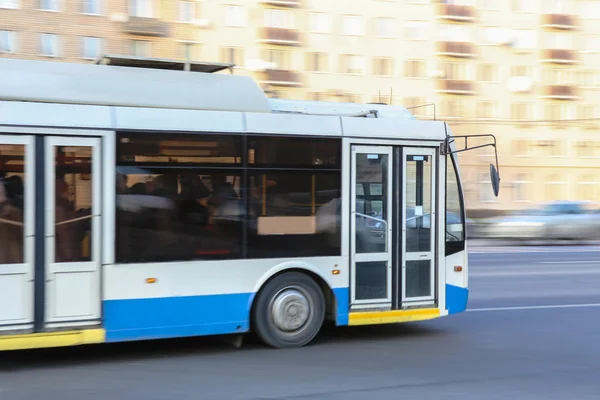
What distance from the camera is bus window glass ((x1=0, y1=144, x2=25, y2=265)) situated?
→ 7.13m

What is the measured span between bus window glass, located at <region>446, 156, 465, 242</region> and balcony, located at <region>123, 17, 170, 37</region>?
4137 centimetres

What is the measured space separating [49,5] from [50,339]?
139 feet

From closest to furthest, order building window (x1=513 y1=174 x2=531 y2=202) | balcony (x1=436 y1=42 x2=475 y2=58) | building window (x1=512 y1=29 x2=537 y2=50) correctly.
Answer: balcony (x1=436 y1=42 x2=475 y2=58), building window (x1=512 y1=29 x2=537 y2=50), building window (x1=513 y1=174 x2=531 y2=202)

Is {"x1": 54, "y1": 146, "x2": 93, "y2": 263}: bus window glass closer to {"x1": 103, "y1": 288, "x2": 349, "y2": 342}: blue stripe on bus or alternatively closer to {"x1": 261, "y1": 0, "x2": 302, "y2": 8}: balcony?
{"x1": 103, "y1": 288, "x2": 349, "y2": 342}: blue stripe on bus

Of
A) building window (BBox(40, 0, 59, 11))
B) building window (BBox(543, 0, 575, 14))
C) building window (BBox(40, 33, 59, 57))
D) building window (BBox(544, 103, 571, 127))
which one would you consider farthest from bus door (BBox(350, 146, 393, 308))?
building window (BBox(543, 0, 575, 14))

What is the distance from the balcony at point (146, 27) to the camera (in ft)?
157

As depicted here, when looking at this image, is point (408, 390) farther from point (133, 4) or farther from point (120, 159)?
point (133, 4)

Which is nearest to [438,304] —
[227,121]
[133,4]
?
[227,121]

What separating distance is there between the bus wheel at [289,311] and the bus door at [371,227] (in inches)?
17.9

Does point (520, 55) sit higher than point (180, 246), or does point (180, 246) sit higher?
point (520, 55)

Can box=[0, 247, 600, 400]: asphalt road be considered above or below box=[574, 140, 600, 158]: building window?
below

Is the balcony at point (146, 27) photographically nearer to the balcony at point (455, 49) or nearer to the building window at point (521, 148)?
the balcony at point (455, 49)

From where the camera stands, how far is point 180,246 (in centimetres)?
784

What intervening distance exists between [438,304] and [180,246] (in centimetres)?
308
